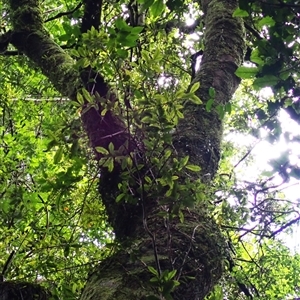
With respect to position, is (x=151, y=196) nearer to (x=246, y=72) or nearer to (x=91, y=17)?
(x=246, y=72)

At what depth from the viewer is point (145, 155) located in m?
2.07

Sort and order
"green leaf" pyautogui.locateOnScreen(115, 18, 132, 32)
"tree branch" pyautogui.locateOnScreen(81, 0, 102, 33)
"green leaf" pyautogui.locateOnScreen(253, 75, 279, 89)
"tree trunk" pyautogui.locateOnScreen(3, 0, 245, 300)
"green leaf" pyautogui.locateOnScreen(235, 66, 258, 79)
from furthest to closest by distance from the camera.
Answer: "tree branch" pyautogui.locateOnScreen(81, 0, 102, 33) → "tree trunk" pyautogui.locateOnScreen(3, 0, 245, 300) → "green leaf" pyautogui.locateOnScreen(115, 18, 132, 32) → "green leaf" pyautogui.locateOnScreen(235, 66, 258, 79) → "green leaf" pyautogui.locateOnScreen(253, 75, 279, 89)

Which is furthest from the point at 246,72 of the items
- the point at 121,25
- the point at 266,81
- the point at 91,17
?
the point at 91,17

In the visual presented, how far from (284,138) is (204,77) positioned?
60.5 inches

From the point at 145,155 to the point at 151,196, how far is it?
0.21 metres

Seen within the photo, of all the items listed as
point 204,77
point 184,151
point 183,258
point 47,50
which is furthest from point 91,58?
point 47,50

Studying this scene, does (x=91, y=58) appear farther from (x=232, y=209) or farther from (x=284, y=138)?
(x=232, y=209)

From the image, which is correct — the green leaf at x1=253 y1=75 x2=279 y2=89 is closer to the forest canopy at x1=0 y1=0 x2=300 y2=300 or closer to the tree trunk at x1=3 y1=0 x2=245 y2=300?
the forest canopy at x1=0 y1=0 x2=300 y2=300

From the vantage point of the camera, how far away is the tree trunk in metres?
1.90

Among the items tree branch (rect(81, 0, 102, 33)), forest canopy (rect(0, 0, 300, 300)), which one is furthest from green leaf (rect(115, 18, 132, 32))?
tree branch (rect(81, 0, 102, 33))

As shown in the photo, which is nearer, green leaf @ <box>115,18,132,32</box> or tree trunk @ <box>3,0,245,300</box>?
green leaf @ <box>115,18,132,32</box>

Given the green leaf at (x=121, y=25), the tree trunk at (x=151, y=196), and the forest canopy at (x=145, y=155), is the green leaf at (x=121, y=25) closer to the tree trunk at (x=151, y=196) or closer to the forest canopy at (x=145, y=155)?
the forest canopy at (x=145, y=155)

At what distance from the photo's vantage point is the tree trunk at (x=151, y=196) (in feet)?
6.25

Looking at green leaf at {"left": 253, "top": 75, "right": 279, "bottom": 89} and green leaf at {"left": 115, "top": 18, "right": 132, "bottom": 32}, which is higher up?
green leaf at {"left": 115, "top": 18, "right": 132, "bottom": 32}
